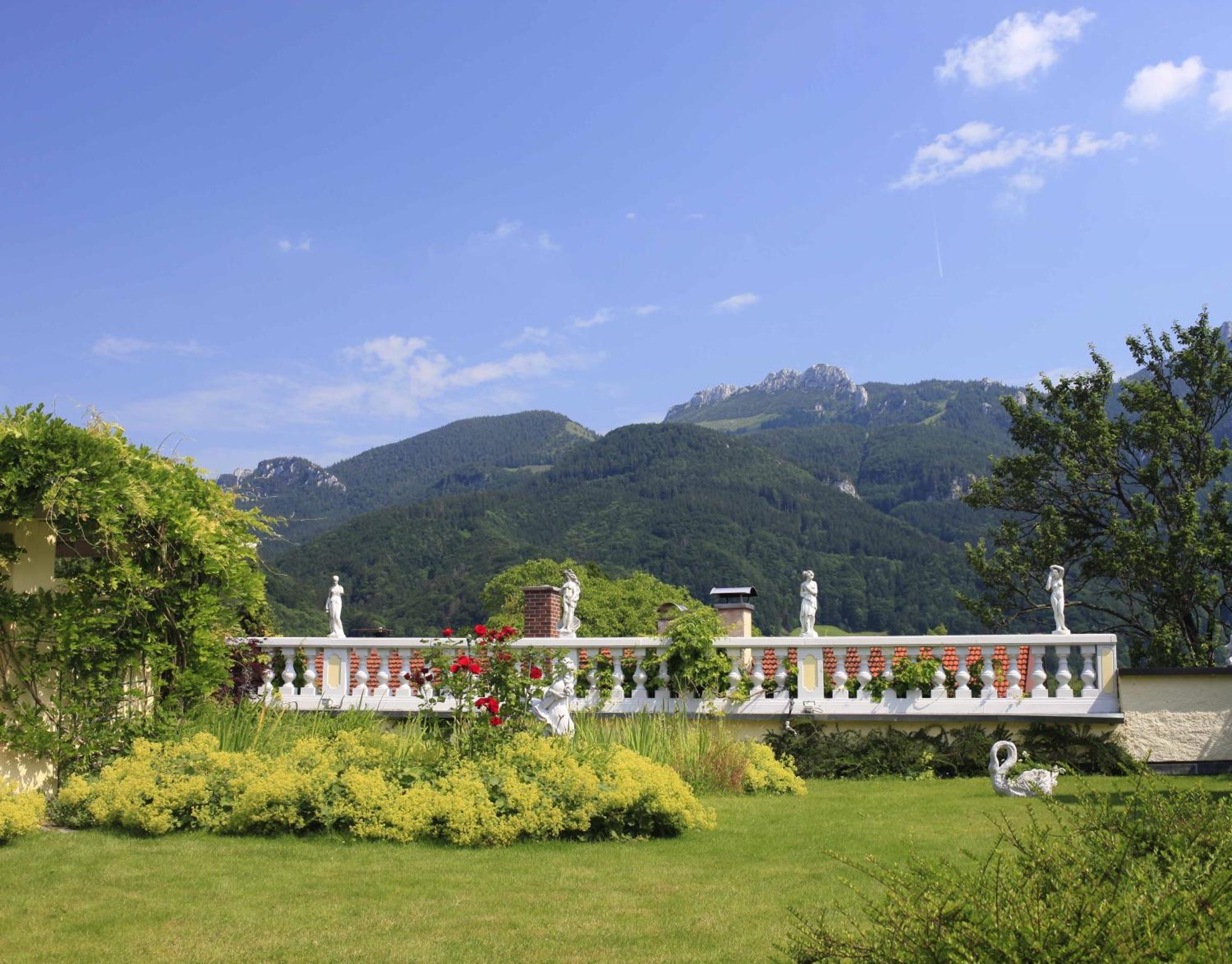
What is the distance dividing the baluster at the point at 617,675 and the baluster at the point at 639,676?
6.6 inches

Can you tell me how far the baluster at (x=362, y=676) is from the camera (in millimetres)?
15578

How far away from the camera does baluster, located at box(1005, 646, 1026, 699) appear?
13.6 metres

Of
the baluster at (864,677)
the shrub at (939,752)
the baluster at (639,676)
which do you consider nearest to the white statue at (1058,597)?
the shrub at (939,752)

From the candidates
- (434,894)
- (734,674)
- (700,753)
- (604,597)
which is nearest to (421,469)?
(604,597)

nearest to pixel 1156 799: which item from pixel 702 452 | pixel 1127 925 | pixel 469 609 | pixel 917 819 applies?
pixel 1127 925

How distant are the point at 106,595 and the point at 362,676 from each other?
5.92m

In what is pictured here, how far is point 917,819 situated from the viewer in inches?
376

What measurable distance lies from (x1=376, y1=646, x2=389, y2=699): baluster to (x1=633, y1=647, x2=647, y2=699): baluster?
356 cm

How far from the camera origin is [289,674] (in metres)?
15.6

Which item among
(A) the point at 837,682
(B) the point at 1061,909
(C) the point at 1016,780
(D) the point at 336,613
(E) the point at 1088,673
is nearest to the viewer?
(B) the point at 1061,909

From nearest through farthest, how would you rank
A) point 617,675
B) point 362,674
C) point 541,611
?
point 617,675
point 362,674
point 541,611

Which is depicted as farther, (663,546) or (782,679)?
(663,546)

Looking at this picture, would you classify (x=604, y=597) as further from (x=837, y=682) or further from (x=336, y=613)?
(x=837, y=682)

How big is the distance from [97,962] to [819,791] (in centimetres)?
788
